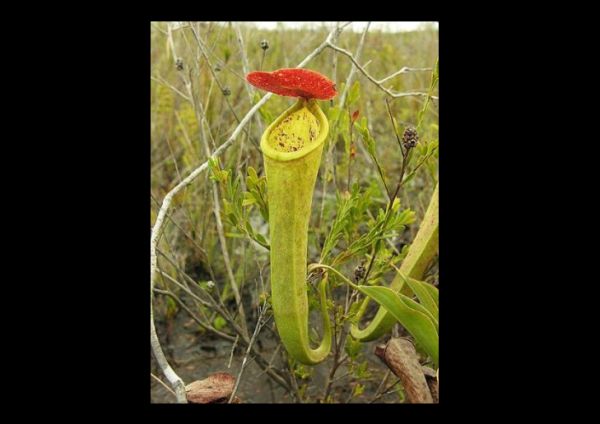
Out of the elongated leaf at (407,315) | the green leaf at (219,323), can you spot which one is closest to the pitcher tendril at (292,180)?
the elongated leaf at (407,315)

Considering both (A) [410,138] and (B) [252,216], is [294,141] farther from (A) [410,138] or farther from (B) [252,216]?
(B) [252,216]

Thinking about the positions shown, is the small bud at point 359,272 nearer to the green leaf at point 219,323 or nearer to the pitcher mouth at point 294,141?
the pitcher mouth at point 294,141

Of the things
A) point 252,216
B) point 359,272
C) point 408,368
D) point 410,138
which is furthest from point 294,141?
point 252,216

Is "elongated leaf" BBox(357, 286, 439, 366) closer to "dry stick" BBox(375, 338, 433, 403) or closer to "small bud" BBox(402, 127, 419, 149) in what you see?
"dry stick" BBox(375, 338, 433, 403)

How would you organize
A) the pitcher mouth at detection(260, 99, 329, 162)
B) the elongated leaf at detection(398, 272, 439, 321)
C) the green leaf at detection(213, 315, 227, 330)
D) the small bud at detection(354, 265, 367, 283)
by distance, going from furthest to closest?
the green leaf at detection(213, 315, 227, 330)
the small bud at detection(354, 265, 367, 283)
the elongated leaf at detection(398, 272, 439, 321)
the pitcher mouth at detection(260, 99, 329, 162)

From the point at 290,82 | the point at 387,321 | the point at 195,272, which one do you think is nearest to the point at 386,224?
the point at 387,321

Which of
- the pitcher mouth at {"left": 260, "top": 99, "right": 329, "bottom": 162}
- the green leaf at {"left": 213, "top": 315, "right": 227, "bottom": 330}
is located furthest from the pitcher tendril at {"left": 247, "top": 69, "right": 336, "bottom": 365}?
the green leaf at {"left": 213, "top": 315, "right": 227, "bottom": 330}
